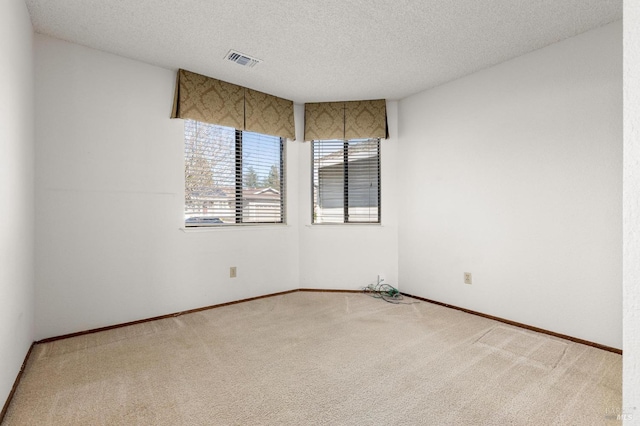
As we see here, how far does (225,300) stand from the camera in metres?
3.46

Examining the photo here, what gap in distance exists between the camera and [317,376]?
1.95 m

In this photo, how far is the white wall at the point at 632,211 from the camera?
0.70m

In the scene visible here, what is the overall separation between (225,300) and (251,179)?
58.0 inches

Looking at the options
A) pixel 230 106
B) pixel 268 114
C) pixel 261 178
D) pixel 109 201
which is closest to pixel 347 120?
pixel 268 114

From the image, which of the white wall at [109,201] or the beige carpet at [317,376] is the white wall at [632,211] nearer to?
the beige carpet at [317,376]

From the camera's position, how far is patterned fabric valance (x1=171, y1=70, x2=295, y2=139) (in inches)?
122

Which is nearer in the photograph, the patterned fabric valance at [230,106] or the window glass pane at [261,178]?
the patterned fabric valance at [230,106]

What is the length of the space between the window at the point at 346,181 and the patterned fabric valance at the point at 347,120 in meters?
0.19

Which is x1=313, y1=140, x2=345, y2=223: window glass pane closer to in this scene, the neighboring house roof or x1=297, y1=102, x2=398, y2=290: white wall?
x1=297, y1=102, x2=398, y2=290: white wall

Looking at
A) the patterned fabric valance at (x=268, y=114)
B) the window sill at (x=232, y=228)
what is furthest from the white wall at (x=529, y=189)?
the window sill at (x=232, y=228)

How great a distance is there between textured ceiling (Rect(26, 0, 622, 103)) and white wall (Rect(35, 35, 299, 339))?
0.30 metres

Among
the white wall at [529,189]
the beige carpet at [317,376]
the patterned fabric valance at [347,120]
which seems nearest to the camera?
the beige carpet at [317,376]

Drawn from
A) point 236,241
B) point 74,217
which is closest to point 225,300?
point 236,241

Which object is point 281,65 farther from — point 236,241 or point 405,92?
point 236,241
